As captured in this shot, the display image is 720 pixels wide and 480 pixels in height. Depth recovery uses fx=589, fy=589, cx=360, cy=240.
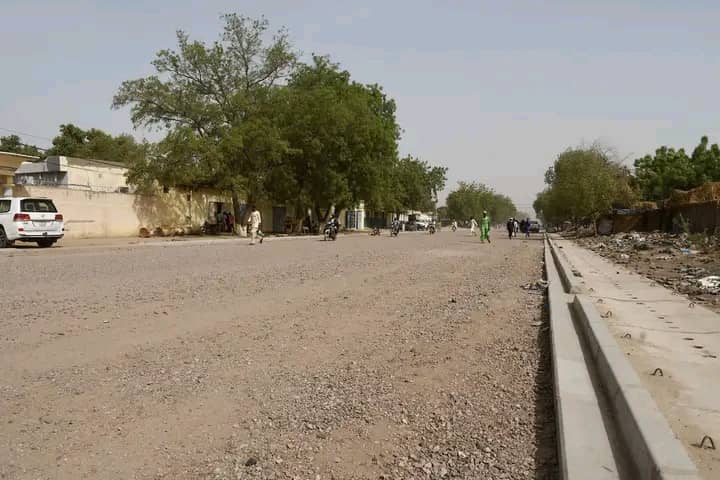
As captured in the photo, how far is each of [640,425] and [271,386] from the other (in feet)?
8.44

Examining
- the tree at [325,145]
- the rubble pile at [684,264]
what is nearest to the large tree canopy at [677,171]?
the tree at [325,145]

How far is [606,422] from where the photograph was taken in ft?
11.5

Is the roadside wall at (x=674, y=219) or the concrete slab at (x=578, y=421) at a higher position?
the roadside wall at (x=674, y=219)

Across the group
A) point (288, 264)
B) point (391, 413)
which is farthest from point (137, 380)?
point (288, 264)

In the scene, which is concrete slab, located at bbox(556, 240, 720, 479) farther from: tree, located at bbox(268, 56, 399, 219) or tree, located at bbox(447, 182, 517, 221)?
tree, located at bbox(447, 182, 517, 221)

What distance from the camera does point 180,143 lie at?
3141 cm

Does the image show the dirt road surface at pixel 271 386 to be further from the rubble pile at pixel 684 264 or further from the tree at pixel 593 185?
the tree at pixel 593 185

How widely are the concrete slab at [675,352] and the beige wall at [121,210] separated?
79.3 feet

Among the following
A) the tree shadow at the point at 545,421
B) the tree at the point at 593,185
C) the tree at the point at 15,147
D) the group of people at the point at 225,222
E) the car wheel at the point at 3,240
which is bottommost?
the tree shadow at the point at 545,421

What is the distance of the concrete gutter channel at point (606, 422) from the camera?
2730 millimetres

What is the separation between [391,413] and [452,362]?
55.3 inches

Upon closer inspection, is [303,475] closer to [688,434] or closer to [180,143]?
[688,434]

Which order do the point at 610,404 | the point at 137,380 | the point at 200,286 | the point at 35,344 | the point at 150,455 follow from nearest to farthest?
the point at 150,455, the point at 610,404, the point at 137,380, the point at 35,344, the point at 200,286

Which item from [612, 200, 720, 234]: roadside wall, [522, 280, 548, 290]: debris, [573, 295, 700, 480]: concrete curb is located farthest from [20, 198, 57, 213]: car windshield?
[612, 200, 720, 234]: roadside wall
